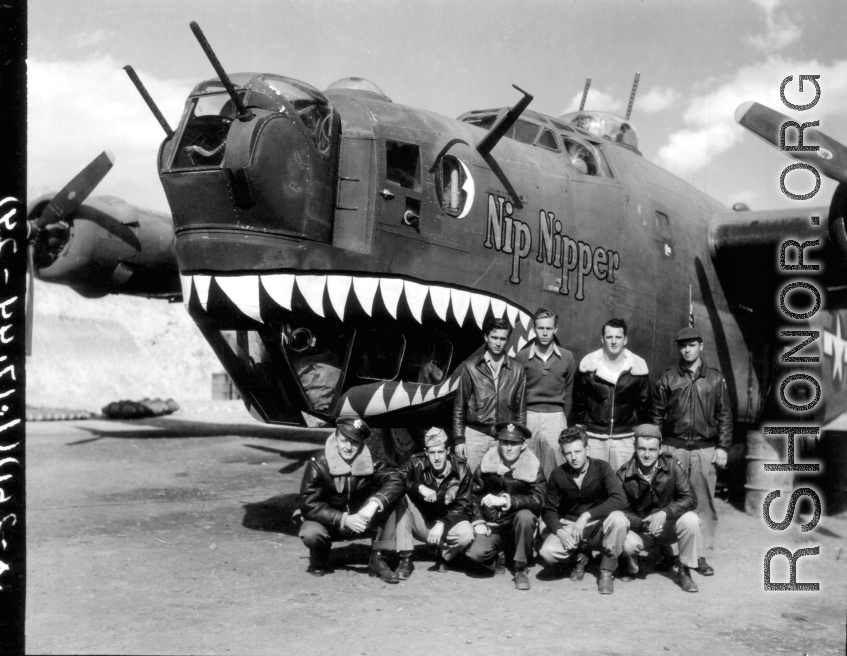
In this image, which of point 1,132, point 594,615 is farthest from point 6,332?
point 594,615

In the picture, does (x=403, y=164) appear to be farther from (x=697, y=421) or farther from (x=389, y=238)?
(x=697, y=421)

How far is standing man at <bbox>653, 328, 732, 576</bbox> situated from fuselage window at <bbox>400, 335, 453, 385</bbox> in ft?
6.32

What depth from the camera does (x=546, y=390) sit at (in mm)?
7102

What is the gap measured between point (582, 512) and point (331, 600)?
2104 mm

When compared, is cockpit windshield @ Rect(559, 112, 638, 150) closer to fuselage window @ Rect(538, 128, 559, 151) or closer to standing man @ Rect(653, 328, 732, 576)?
fuselage window @ Rect(538, 128, 559, 151)

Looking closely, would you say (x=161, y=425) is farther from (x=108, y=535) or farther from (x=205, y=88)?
(x=205, y=88)

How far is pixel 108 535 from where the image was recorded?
7.55 metres

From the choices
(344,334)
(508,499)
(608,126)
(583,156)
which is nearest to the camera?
(508,499)

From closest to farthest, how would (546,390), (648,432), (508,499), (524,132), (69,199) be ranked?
1. (508,499)
2. (648,432)
3. (546,390)
4. (524,132)
5. (69,199)

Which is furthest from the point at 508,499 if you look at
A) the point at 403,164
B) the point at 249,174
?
the point at 249,174

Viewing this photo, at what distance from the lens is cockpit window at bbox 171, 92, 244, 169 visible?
634cm

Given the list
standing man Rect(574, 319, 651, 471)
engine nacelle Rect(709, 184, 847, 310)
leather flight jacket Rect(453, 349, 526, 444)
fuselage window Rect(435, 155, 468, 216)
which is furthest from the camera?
engine nacelle Rect(709, 184, 847, 310)

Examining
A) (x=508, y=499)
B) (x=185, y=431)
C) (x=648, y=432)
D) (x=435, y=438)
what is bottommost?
(x=185, y=431)

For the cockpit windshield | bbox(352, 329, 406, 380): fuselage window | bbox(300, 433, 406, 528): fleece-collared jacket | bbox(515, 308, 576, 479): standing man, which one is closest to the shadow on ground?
the cockpit windshield
